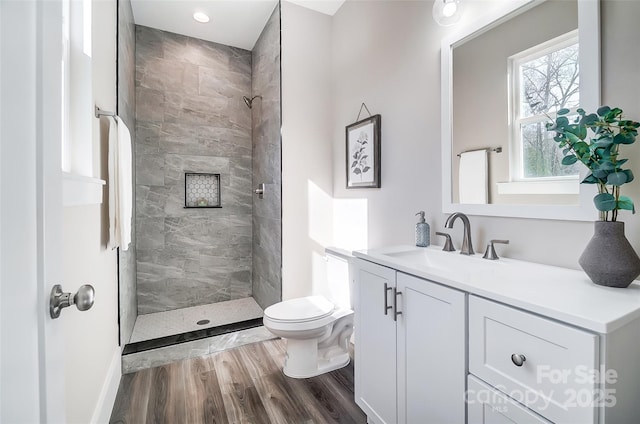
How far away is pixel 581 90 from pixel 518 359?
0.96m

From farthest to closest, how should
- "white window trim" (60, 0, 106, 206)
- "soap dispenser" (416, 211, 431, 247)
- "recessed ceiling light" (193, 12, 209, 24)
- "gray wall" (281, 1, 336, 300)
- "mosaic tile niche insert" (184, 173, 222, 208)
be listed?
1. "mosaic tile niche insert" (184, 173, 222, 208)
2. "recessed ceiling light" (193, 12, 209, 24)
3. "gray wall" (281, 1, 336, 300)
4. "soap dispenser" (416, 211, 431, 247)
5. "white window trim" (60, 0, 106, 206)

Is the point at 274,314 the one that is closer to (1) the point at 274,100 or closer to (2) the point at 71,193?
(2) the point at 71,193

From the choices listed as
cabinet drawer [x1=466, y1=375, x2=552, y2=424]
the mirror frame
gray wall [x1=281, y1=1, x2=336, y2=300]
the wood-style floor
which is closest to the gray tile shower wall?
gray wall [x1=281, y1=1, x2=336, y2=300]

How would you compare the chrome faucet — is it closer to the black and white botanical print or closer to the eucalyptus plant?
the eucalyptus plant

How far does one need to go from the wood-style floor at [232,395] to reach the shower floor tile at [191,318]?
62 cm

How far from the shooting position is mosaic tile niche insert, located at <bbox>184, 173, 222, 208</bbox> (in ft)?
10.6

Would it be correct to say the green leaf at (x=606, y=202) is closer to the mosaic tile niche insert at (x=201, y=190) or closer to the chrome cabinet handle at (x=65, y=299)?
the chrome cabinet handle at (x=65, y=299)

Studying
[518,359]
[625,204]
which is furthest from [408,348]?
[625,204]

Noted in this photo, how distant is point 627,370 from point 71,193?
1.76m

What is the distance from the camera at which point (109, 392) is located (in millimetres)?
1622

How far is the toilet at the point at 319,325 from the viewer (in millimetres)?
1870

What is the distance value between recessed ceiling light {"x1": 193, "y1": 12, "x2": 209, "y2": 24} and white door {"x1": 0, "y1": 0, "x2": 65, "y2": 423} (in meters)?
2.63

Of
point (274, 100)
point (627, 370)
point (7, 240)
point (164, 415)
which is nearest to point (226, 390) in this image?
point (164, 415)

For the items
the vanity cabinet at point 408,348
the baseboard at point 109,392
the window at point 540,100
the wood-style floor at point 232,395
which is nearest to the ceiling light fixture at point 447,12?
the window at point 540,100
